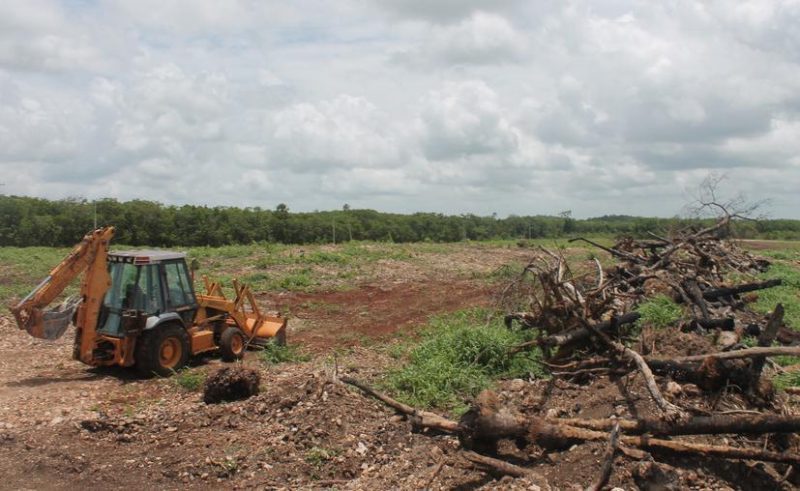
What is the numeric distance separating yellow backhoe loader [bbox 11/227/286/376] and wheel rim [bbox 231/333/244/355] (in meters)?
0.44

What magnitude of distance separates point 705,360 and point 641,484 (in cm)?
181

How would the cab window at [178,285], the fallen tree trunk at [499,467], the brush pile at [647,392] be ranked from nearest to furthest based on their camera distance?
1. the fallen tree trunk at [499,467]
2. the brush pile at [647,392]
3. the cab window at [178,285]

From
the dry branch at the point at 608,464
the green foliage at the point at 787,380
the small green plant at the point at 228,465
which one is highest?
the green foliage at the point at 787,380

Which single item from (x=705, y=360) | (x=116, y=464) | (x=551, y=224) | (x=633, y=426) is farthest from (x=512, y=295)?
(x=551, y=224)

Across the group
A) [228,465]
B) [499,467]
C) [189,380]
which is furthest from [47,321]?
[499,467]

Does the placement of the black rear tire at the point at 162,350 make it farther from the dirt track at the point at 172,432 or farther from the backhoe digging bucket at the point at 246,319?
the backhoe digging bucket at the point at 246,319

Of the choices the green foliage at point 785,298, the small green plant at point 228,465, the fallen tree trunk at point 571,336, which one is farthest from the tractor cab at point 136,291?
the green foliage at point 785,298

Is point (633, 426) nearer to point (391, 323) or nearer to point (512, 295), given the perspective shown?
point (512, 295)

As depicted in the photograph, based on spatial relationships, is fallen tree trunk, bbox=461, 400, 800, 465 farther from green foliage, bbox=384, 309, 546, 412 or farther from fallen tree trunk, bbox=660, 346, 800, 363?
green foliage, bbox=384, 309, 546, 412

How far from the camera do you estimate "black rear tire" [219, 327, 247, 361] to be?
35.2 ft

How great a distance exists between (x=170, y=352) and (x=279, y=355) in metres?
1.81

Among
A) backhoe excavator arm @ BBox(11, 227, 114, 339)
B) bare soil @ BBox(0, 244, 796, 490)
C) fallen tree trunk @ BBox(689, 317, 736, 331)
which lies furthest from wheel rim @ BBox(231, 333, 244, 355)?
fallen tree trunk @ BBox(689, 317, 736, 331)

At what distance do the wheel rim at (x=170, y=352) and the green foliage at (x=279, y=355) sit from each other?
4.71 ft

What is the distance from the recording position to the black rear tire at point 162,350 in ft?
30.7
